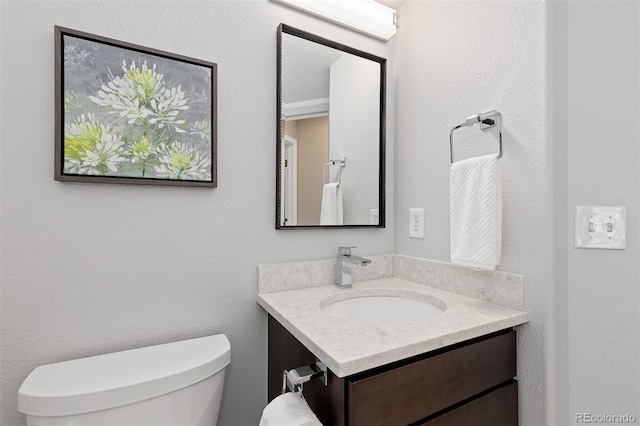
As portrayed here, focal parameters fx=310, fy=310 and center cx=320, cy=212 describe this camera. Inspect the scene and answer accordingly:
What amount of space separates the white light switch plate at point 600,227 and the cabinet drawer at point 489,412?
18.9 inches

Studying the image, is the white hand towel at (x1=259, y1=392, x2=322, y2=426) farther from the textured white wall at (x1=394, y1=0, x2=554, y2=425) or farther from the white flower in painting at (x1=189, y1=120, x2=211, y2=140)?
the white flower in painting at (x1=189, y1=120, x2=211, y2=140)

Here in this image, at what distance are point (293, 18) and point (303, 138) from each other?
471 mm

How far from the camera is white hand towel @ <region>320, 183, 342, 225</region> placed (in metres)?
1.27

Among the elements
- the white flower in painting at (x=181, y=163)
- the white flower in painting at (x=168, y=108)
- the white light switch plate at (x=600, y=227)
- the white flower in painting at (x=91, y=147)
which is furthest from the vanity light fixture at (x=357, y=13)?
the white light switch plate at (x=600, y=227)

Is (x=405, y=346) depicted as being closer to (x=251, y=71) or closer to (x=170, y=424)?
(x=170, y=424)

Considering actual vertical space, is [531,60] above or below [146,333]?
above

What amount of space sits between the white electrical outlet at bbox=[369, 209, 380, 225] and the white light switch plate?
698mm

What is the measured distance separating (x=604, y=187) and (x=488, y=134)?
0.35 meters

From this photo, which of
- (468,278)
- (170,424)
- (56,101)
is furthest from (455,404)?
(56,101)

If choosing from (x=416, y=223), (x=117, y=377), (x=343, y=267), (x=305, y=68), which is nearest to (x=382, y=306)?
(x=343, y=267)

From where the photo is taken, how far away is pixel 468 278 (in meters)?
1.11

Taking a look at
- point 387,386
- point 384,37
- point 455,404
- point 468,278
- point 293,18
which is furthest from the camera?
point 384,37

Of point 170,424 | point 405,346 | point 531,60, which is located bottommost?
point 170,424

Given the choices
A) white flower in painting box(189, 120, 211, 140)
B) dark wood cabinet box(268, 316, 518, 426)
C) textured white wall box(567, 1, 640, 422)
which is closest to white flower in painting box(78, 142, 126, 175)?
white flower in painting box(189, 120, 211, 140)
